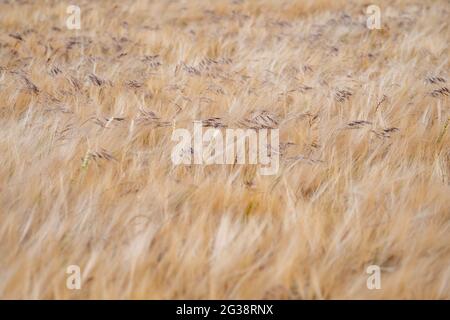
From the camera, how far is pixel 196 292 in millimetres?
1398

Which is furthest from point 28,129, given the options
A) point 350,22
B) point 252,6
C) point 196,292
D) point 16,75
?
point 252,6

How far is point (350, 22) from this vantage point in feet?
19.4

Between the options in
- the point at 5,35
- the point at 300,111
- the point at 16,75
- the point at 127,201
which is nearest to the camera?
the point at 127,201

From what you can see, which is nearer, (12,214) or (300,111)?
(12,214)

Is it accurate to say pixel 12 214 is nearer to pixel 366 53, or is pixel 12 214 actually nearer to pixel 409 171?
pixel 409 171

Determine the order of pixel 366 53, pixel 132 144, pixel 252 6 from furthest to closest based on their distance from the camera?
pixel 252 6 → pixel 366 53 → pixel 132 144

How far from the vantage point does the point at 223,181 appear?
194cm

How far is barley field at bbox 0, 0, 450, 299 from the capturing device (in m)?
1.45

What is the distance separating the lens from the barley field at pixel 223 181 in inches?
57.0

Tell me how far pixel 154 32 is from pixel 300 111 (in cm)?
306

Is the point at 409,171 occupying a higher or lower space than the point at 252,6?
lower

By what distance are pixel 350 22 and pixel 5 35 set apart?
455 cm
